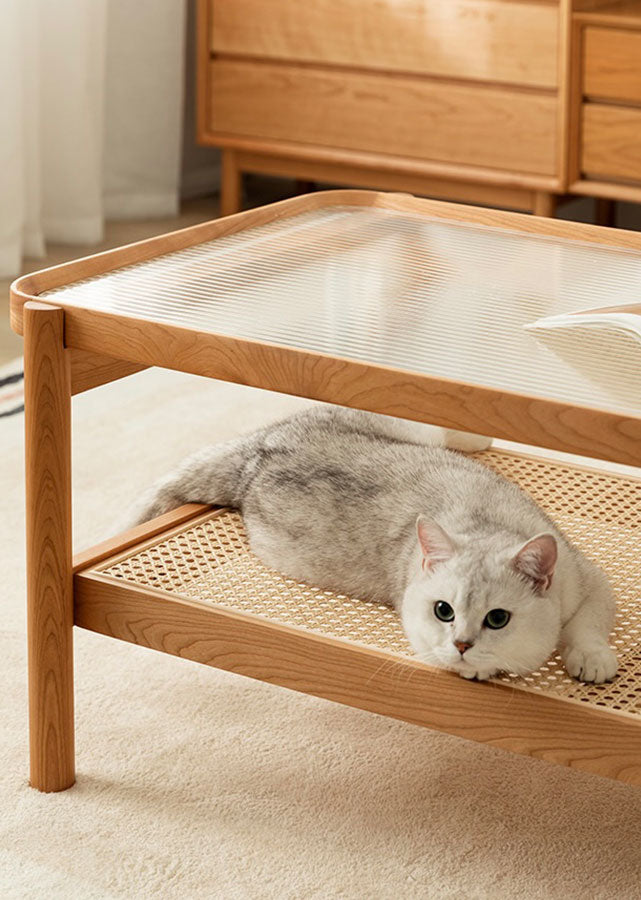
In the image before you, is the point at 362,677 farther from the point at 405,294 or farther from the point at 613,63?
the point at 613,63

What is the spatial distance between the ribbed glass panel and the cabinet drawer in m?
1.34

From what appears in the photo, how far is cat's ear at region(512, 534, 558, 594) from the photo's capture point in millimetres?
1147

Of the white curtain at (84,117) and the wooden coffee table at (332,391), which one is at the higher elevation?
the white curtain at (84,117)

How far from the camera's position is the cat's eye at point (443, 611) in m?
1.16

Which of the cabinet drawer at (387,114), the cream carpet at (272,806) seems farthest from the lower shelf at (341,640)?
the cabinet drawer at (387,114)

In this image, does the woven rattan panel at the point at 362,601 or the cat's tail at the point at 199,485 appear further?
the cat's tail at the point at 199,485

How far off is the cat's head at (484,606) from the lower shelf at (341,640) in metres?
0.02

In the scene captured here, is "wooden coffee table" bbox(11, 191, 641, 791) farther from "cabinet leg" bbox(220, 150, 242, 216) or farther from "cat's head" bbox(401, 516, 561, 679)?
"cabinet leg" bbox(220, 150, 242, 216)

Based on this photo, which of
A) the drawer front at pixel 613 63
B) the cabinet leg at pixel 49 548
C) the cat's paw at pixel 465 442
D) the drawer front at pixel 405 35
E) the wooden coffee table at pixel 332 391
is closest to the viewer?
the wooden coffee table at pixel 332 391

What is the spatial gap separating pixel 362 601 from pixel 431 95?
6.04 feet

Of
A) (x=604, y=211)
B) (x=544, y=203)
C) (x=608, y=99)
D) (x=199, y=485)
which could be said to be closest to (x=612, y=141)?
(x=608, y=99)

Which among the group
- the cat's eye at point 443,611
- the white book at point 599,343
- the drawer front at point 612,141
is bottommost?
the cat's eye at point 443,611

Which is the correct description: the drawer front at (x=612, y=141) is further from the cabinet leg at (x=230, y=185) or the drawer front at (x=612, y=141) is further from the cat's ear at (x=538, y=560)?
the cat's ear at (x=538, y=560)

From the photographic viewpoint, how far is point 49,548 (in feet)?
4.11
